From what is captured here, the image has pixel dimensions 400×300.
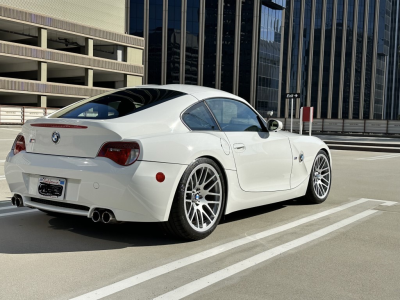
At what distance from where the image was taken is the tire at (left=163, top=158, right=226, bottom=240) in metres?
4.23

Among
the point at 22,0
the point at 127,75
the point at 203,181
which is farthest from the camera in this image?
the point at 127,75

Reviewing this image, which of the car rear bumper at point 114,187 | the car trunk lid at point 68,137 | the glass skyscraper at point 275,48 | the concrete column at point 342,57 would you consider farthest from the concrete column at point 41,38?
the concrete column at point 342,57

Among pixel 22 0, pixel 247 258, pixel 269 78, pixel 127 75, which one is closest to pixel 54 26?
pixel 22 0

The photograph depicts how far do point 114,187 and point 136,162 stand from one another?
0.27 meters

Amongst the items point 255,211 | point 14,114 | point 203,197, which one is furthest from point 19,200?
point 14,114

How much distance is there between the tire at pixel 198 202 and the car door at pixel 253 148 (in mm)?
359

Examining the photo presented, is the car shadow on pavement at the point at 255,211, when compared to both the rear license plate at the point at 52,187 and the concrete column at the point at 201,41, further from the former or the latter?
the concrete column at the point at 201,41

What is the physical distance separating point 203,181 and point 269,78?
2793 inches

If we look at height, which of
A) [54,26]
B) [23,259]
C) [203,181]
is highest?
[54,26]

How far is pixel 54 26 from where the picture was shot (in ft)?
157

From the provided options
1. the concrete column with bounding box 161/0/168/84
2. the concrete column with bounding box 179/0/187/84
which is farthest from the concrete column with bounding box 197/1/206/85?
the concrete column with bounding box 161/0/168/84

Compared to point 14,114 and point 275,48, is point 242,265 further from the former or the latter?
Answer: point 275,48

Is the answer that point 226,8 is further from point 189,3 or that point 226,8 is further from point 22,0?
point 22,0

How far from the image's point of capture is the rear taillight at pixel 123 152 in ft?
13.1
